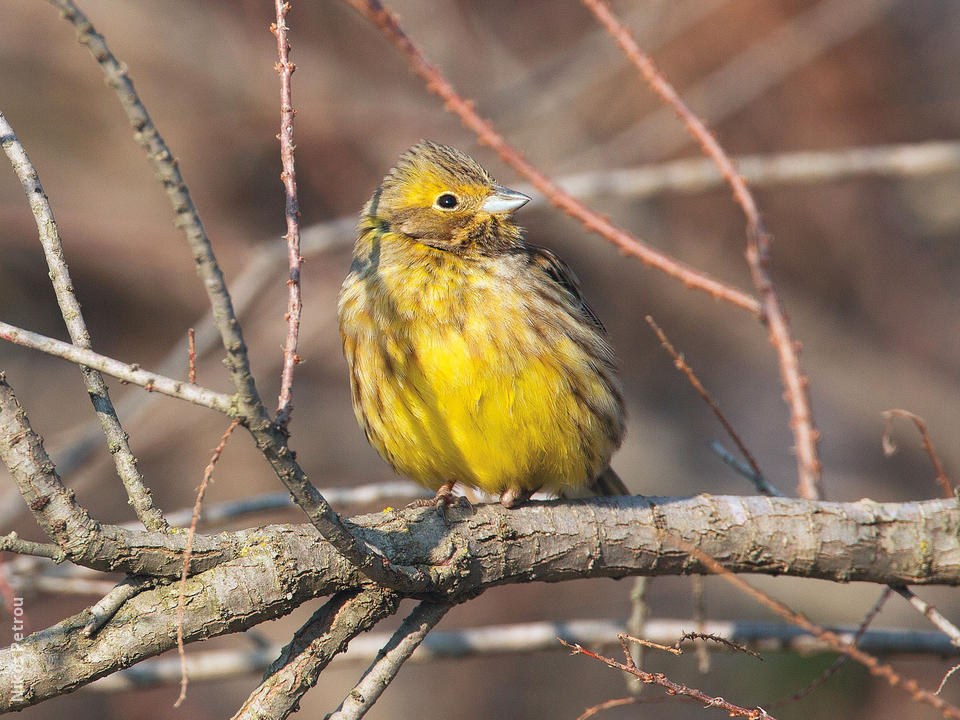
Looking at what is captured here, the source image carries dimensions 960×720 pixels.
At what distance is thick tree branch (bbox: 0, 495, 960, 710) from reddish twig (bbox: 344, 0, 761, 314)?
702 mm

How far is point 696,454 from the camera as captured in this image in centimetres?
859

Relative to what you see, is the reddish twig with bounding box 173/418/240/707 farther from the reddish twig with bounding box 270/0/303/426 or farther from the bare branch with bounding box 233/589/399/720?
the bare branch with bounding box 233/589/399/720

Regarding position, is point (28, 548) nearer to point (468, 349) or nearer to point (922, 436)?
point (468, 349)

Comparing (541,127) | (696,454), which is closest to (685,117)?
(541,127)

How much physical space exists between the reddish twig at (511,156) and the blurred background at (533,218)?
162 inches

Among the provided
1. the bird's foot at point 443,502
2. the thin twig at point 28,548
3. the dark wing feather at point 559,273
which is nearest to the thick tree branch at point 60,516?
the thin twig at point 28,548

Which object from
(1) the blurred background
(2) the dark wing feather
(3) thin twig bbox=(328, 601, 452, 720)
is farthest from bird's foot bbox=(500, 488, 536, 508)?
(1) the blurred background

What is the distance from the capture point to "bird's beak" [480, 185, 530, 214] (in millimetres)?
3855

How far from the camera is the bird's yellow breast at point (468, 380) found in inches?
133

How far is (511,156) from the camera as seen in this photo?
2.98m

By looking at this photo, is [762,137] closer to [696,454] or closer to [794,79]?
[794,79]

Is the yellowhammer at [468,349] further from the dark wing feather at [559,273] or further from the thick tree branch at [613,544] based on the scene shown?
the thick tree branch at [613,544]

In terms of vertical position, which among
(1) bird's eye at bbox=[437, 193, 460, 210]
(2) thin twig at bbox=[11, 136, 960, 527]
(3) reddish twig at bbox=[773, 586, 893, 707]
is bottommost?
(3) reddish twig at bbox=[773, 586, 893, 707]

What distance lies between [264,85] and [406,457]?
4.92m
